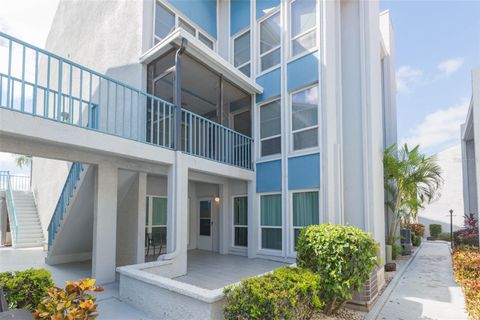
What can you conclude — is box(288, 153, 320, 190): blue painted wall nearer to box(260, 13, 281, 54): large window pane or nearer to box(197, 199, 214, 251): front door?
box(260, 13, 281, 54): large window pane

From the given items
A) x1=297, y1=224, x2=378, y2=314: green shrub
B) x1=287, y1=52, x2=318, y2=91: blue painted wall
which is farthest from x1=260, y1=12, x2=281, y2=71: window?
x1=297, y1=224, x2=378, y2=314: green shrub

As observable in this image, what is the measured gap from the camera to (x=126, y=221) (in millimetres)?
8555

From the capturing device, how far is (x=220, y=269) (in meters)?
7.96

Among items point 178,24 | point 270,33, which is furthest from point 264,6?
point 178,24

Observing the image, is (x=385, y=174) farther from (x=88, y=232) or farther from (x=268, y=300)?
(x=88, y=232)

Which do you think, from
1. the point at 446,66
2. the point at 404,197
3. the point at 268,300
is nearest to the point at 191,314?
the point at 268,300

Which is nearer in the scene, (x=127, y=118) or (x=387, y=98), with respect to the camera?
(x=127, y=118)

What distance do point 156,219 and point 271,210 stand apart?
4.57m

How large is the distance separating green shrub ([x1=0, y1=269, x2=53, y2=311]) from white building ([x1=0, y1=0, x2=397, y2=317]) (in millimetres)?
1413

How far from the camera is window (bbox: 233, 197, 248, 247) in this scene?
33.8 feet

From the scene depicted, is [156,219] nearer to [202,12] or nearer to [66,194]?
[66,194]

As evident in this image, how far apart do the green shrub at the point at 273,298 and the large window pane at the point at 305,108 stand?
5.12 meters

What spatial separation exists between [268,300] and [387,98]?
12090 mm

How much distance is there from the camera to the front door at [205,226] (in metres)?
11.7
